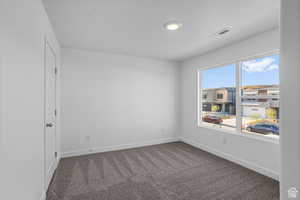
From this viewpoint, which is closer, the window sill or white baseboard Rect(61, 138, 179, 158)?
the window sill

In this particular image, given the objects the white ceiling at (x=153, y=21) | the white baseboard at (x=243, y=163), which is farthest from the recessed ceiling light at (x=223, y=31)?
the white baseboard at (x=243, y=163)

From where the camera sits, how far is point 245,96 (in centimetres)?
287

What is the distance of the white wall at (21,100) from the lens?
98 cm

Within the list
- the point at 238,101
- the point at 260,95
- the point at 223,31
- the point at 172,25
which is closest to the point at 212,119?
the point at 238,101

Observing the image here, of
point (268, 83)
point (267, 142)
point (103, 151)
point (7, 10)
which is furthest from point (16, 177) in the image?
point (268, 83)

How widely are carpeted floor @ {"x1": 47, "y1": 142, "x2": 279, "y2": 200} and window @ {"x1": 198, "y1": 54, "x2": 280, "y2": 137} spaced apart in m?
0.87

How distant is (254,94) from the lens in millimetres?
2727

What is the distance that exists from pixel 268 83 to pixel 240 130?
1047 mm

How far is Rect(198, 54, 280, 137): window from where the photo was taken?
2504 millimetres

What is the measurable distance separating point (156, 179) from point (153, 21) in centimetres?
256

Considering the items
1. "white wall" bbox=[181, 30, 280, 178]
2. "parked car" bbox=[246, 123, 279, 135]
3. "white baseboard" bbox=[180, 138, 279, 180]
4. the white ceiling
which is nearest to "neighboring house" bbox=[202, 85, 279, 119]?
"parked car" bbox=[246, 123, 279, 135]

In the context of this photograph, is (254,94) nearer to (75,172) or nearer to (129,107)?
(129,107)

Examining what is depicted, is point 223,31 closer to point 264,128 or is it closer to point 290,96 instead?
point 264,128

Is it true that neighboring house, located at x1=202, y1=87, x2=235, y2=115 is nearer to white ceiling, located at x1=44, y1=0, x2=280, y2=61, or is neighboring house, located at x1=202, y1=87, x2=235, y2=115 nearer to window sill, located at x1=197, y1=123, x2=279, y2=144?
window sill, located at x1=197, y1=123, x2=279, y2=144
